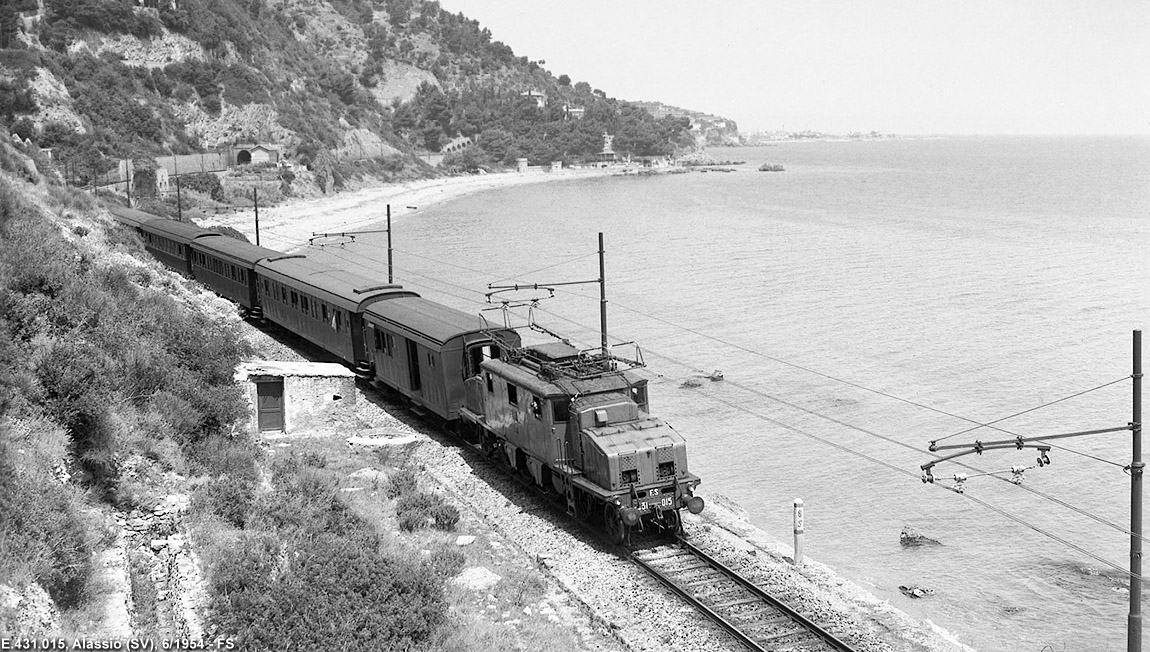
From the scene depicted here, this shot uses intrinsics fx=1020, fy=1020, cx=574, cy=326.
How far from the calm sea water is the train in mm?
5902

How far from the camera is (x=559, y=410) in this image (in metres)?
18.0

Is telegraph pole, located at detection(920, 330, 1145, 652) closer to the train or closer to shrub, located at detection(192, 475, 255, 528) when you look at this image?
the train

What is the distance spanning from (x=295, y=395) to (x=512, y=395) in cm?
597

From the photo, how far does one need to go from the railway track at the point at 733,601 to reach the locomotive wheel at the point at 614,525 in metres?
0.37

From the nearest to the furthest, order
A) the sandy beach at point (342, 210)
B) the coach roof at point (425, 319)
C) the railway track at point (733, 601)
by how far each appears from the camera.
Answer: the railway track at point (733, 601)
the coach roof at point (425, 319)
the sandy beach at point (342, 210)

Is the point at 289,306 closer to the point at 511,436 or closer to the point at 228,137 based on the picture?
the point at 511,436

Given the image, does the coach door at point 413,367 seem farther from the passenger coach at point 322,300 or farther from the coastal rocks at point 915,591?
the coastal rocks at point 915,591

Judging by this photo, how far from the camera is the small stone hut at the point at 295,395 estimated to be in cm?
2216

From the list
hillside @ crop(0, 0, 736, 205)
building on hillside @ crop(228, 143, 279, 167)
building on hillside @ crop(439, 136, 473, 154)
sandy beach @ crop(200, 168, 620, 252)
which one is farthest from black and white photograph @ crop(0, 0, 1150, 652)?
building on hillside @ crop(439, 136, 473, 154)

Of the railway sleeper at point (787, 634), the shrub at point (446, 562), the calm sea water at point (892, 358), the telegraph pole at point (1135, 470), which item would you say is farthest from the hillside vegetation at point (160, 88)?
the telegraph pole at point (1135, 470)

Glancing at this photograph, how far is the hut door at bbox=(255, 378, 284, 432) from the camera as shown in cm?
2227

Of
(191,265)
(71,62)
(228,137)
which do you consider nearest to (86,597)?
(191,265)

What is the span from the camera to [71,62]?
96.1 meters

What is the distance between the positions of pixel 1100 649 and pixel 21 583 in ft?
56.3
